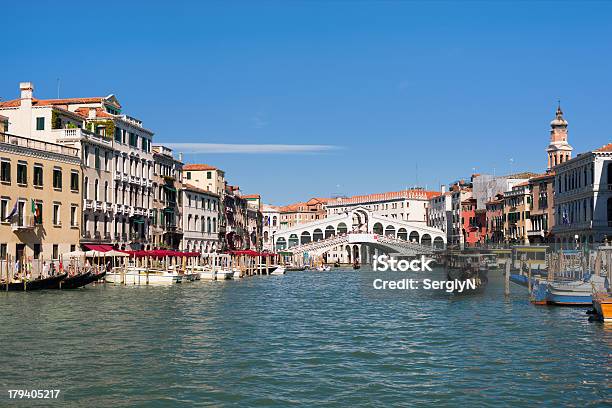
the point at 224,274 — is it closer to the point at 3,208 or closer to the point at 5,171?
the point at 3,208

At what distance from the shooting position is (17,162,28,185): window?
120ft

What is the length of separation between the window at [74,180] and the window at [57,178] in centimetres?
106

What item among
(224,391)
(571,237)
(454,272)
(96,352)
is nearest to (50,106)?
(454,272)

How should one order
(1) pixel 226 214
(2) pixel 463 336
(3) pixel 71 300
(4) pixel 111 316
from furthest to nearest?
(1) pixel 226 214 < (3) pixel 71 300 < (4) pixel 111 316 < (2) pixel 463 336

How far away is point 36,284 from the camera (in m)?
32.1

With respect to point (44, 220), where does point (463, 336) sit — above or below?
below

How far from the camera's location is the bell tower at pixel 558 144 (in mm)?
74000

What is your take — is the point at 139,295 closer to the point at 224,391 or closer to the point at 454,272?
the point at 454,272

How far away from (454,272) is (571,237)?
2183 centimetres

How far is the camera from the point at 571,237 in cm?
5872

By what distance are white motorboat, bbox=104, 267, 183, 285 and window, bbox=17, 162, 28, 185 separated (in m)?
5.97

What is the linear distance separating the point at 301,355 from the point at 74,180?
89.5ft

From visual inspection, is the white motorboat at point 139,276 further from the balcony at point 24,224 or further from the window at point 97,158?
the window at point 97,158

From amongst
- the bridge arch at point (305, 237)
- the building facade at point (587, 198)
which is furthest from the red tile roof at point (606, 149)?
the bridge arch at point (305, 237)
